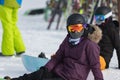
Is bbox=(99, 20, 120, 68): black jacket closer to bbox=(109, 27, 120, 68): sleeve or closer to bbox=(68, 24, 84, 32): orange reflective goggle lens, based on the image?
bbox=(109, 27, 120, 68): sleeve

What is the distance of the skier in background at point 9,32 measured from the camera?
8742 millimetres

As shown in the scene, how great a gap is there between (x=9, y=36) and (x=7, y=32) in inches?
2.9

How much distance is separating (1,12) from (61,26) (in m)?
6.93

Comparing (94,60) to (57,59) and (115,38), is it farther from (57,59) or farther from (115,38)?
(115,38)

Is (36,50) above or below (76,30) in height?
below

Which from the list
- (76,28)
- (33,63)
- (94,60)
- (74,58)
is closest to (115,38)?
(33,63)

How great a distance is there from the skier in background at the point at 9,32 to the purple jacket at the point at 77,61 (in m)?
2.57

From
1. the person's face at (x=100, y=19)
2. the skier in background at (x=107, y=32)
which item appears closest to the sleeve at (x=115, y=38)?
the skier in background at (x=107, y=32)

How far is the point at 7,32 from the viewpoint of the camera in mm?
8781

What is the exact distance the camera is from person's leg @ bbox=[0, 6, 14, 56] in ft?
28.7

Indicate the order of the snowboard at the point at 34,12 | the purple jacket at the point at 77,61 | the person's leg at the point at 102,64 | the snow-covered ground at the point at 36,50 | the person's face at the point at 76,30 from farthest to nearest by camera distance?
the snowboard at the point at 34,12, the person's leg at the point at 102,64, the snow-covered ground at the point at 36,50, the person's face at the point at 76,30, the purple jacket at the point at 77,61

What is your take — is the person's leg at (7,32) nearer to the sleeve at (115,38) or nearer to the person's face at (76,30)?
the sleeve at (115,38)

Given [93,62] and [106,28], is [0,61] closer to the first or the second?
[106,28]

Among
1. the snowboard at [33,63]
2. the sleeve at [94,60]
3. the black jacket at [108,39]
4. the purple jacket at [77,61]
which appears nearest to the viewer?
the sleeve at [94,60]
